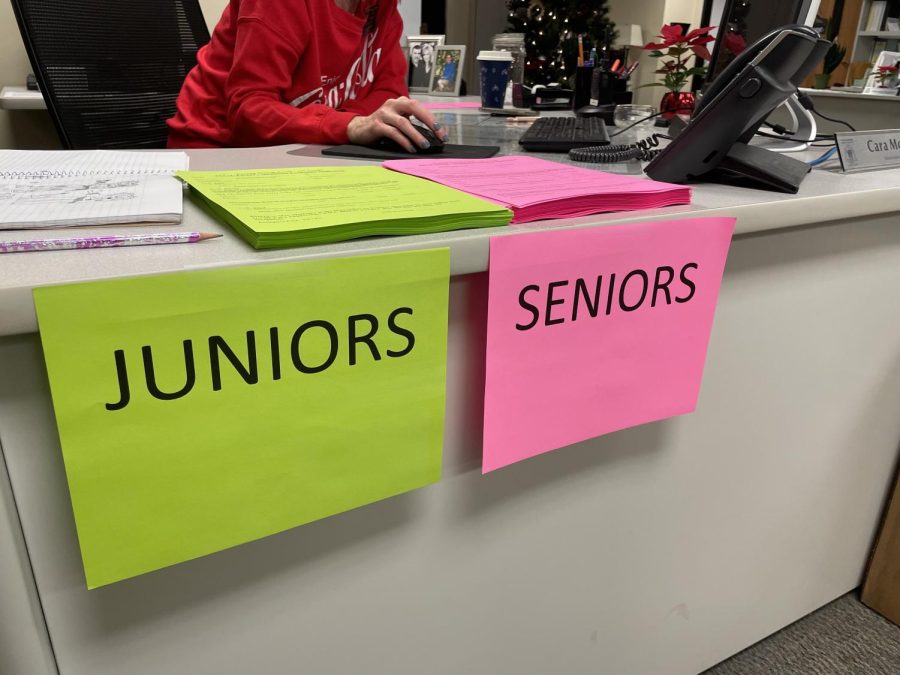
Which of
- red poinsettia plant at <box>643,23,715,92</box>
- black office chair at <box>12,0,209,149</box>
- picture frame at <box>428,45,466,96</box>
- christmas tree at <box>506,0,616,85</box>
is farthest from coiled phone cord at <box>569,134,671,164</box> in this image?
christmas tree at <box>506,0,616,85</box>

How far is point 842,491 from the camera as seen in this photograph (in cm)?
92

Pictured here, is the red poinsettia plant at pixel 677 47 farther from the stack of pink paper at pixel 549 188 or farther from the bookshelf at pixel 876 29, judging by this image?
the bookshelf at pixel 876 29

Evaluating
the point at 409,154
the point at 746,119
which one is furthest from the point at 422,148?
the point at 746,119

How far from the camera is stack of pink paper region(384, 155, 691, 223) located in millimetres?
520

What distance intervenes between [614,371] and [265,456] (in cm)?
31

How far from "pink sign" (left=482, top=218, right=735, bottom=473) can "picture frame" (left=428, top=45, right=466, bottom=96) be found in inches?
74.0

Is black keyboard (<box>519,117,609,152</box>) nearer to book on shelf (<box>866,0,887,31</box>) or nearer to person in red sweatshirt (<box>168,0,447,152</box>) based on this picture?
person in red sweatshirt (<box>168,0,447,152</box>)

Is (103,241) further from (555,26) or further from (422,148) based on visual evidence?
(555,26)

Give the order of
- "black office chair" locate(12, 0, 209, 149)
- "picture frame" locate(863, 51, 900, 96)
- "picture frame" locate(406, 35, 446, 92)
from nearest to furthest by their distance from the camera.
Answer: "black office chair" locate(12, 0, 209, 149) → "picture frame" locate(406, 35, 446, 92) → "picture frame" locate(863, 51, 900, 96)

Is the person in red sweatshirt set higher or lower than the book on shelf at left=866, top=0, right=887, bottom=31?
lower

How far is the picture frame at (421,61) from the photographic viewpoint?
2396 millimetres

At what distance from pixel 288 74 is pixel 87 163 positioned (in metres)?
0.50

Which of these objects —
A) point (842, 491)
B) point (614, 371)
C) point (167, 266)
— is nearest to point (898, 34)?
point (842, 491)

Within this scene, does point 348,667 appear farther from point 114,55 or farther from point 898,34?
point 898,34
